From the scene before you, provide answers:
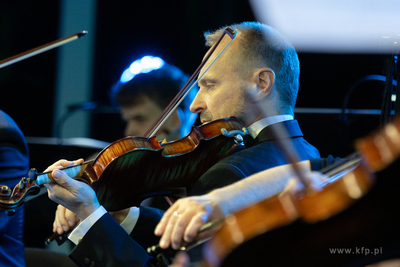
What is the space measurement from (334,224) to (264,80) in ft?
3.40

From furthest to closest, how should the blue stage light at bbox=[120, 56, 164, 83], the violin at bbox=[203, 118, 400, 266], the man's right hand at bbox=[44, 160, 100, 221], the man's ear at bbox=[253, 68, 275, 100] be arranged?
the blue stage light at bbox=[120, 56, 164, 83] → the man's ear at bbox=[253, 68, 275, 100] → the man's right hand at bbox=[44, 160, 100, 221] → the violin at bbox=[203, 118, 400, 266]

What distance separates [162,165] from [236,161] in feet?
0.79

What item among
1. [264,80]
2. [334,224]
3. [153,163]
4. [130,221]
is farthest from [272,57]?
[334,224]

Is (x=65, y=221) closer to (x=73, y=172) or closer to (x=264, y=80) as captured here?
(x=73, y=172)

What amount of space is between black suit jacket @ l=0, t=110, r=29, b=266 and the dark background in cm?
121

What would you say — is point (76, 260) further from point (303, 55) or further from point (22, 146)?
point (303, 55)

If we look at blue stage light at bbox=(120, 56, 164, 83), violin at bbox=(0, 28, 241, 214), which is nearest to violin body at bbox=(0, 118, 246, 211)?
violin at bbox=(0, 28, 241, 214)

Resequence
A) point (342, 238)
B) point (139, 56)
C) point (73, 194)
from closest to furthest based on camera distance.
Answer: point (342, 238) < point (73, 194) < point (139, 56)

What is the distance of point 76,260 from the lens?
4.01 feet

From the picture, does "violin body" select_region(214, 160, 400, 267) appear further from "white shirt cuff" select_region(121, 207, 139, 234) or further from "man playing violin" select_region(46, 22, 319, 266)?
"white shirt cuff" select_region(121, 207, 139, 234)

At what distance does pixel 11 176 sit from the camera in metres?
1.65

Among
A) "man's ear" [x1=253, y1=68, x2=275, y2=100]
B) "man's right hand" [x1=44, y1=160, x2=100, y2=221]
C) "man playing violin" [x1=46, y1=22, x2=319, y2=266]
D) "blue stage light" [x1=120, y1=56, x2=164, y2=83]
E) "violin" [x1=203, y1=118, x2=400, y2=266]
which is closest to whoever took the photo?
"violin" [x1=203, y1=118, x2=400, y2=266]

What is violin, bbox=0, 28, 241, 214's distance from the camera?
126 cm

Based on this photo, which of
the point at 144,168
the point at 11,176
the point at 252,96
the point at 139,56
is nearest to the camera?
the point at 144,168
